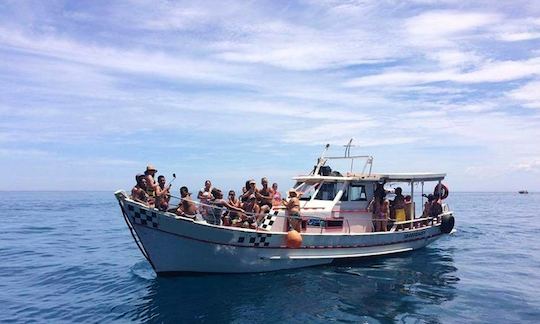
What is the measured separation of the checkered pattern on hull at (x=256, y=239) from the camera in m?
12.7

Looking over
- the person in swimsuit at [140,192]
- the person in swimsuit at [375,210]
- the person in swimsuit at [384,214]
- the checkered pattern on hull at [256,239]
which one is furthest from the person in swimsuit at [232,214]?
the person in swimsuit at [384,214]

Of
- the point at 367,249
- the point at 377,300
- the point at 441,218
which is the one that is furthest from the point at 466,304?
the point at 441,218

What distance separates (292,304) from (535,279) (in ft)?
28.7

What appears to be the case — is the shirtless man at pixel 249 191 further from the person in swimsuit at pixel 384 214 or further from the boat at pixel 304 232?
the person in swimsuit at pixel 384 214

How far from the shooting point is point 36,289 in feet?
42.8

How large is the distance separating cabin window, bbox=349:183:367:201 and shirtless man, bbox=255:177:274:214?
3.29m

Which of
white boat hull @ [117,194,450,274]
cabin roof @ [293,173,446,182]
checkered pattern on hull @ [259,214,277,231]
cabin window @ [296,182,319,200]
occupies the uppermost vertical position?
cabin roof @ [293,173,446,182]

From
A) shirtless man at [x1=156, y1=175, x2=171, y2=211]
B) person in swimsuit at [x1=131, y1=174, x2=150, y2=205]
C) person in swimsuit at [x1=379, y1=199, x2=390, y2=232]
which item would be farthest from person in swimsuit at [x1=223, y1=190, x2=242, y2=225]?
person in swimsuit at [x1=379, y1=199, x2=390, y2=232]

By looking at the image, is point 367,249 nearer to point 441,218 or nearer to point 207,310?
point 441,218

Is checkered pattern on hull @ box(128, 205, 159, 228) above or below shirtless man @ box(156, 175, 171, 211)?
below

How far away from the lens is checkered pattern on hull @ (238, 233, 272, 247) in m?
12.7

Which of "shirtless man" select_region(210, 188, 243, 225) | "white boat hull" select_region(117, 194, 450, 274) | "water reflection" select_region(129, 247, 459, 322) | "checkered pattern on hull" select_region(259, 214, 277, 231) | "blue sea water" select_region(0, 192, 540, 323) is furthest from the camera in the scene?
"checkered pattern on hull" select_region(259, 214, 277, 231)

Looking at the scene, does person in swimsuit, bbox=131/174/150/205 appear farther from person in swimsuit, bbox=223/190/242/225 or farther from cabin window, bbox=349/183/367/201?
cabin window, bbox=349/183/367/201

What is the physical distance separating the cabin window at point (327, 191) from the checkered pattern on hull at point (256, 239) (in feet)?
11.1
